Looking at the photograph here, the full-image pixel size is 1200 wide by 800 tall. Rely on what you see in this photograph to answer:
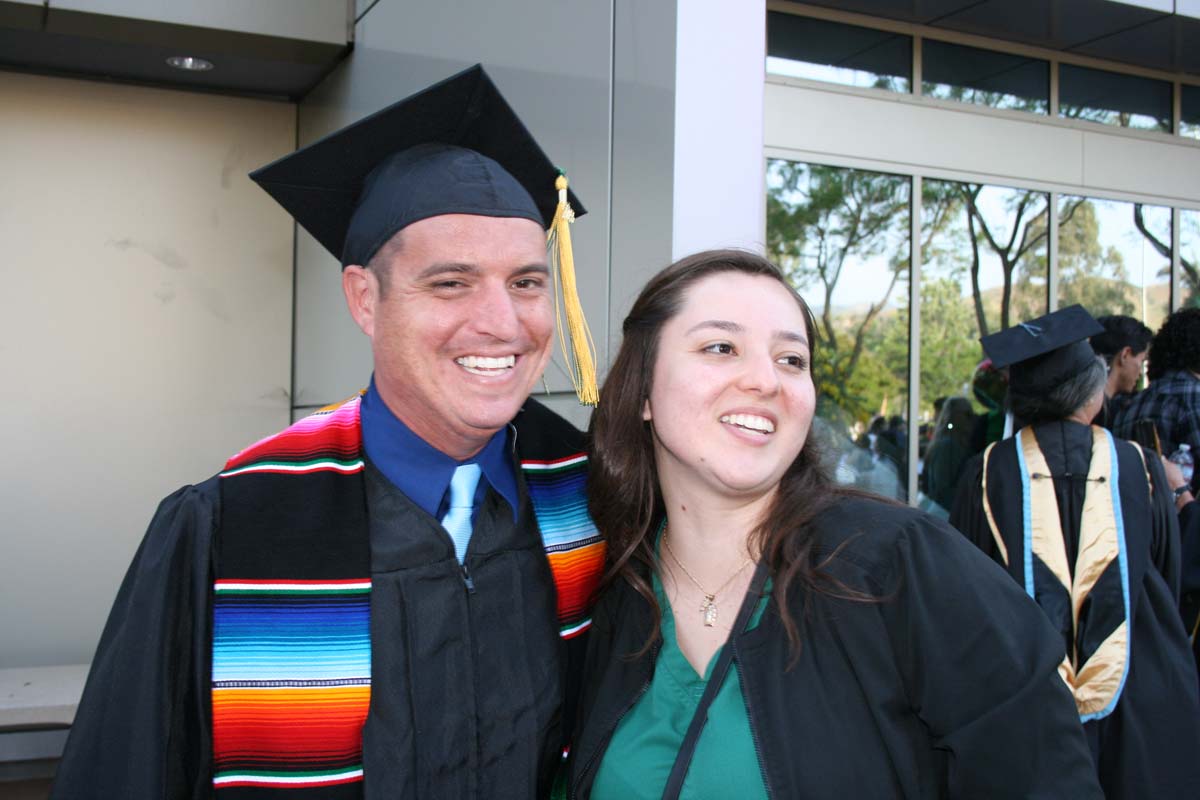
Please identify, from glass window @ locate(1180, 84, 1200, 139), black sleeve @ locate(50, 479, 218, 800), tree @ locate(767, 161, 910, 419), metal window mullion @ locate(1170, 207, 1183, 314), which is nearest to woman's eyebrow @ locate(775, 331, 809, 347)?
black sleeve @ locate(50, 479, 218, 800)

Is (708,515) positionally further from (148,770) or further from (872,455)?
(872,455)

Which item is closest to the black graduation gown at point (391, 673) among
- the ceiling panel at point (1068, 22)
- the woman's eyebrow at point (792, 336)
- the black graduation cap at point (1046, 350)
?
the woman's eyebrow at point (792, 336)

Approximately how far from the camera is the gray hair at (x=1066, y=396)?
12.0 ft

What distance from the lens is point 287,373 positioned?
15.8ft

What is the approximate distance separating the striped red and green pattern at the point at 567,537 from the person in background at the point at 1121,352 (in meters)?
4.19

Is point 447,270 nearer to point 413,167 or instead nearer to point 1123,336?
point 413,167

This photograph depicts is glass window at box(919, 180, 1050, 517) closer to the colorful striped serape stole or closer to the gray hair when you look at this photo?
the gray hair

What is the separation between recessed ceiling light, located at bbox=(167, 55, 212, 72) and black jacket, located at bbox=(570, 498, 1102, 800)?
363 cm

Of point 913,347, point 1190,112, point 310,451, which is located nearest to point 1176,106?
point 1190,112

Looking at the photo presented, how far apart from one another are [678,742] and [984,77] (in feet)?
20.7

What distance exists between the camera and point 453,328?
1.86m

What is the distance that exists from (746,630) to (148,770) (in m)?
1.06

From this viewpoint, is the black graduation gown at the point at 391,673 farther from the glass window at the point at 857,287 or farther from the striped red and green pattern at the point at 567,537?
the glass window at the point at 857,287

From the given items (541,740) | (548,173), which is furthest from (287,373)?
(541,740)
